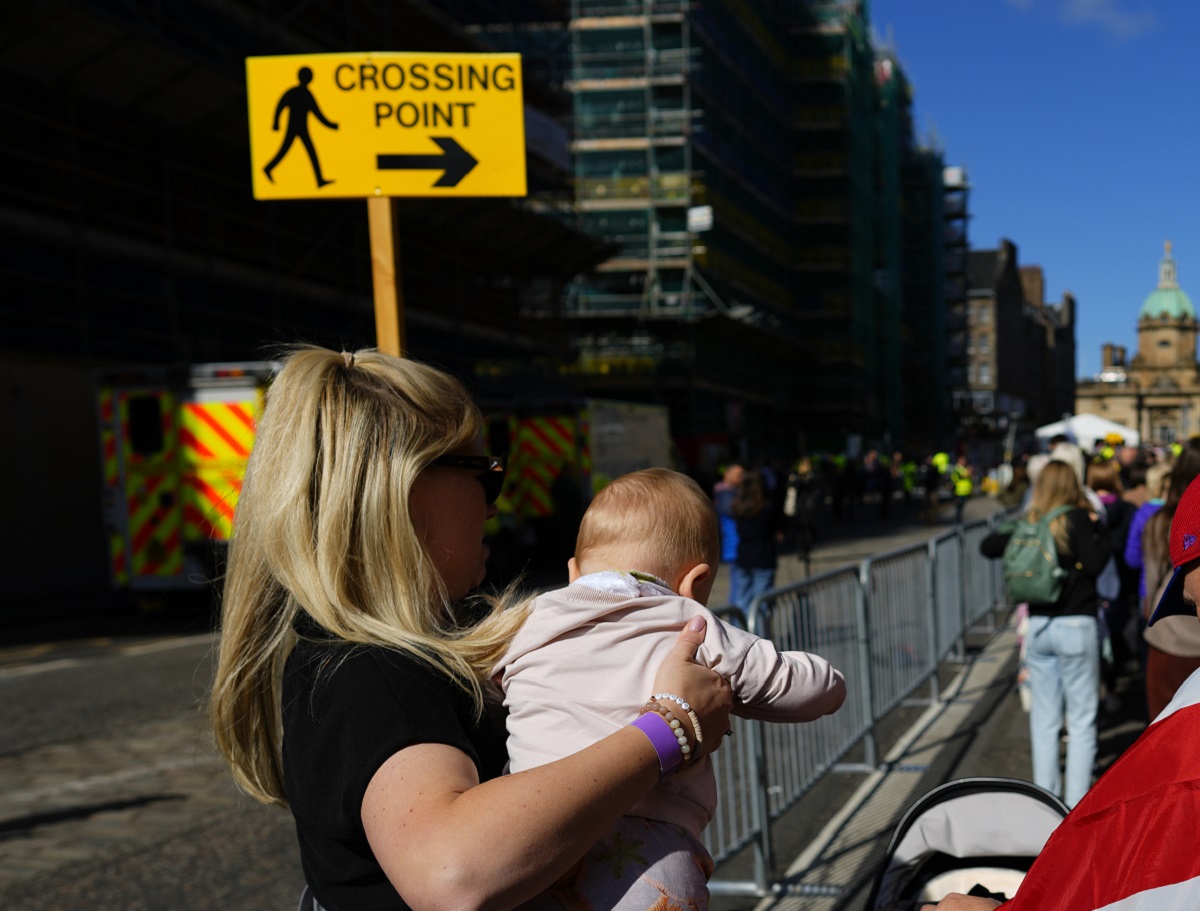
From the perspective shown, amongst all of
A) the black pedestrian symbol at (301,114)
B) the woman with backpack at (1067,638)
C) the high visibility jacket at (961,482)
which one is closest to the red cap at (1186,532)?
the black pedestrian symbol at (301,114)

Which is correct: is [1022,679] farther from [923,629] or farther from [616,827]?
[616,827]

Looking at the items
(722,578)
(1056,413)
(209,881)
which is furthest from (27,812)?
(1056,413)

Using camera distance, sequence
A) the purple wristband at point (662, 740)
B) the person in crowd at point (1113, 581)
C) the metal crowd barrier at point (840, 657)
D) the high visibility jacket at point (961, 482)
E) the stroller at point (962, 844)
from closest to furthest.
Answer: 1. the purple wristband at point (662, 740)
2. the stroller at point (962, 844)
3. the metal crowd barrier at point (840, 657)
4. the person in crowd at point (1113, 581)
5. the high visibility jacket at point (961, 482)

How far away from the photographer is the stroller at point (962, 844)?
2.36 metres

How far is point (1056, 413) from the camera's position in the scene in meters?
134

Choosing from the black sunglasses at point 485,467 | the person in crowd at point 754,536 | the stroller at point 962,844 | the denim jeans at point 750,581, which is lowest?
the denim jeans at point 750,581

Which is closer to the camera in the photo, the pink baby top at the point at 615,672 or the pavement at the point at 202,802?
the pink baby top at the point at 615,672

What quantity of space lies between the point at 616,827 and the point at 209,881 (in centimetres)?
369

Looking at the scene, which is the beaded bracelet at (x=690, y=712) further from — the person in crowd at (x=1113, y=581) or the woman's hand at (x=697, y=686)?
the person in crowd at (x=1113, y=581)

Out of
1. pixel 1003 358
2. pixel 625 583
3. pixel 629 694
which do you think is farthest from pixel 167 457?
pixel 1003 358

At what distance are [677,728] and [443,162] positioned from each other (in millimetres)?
2468

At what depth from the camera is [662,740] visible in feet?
5.02

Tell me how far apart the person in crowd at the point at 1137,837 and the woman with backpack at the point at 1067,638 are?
4167 mm

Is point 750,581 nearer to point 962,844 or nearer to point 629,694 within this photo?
point 962,844
